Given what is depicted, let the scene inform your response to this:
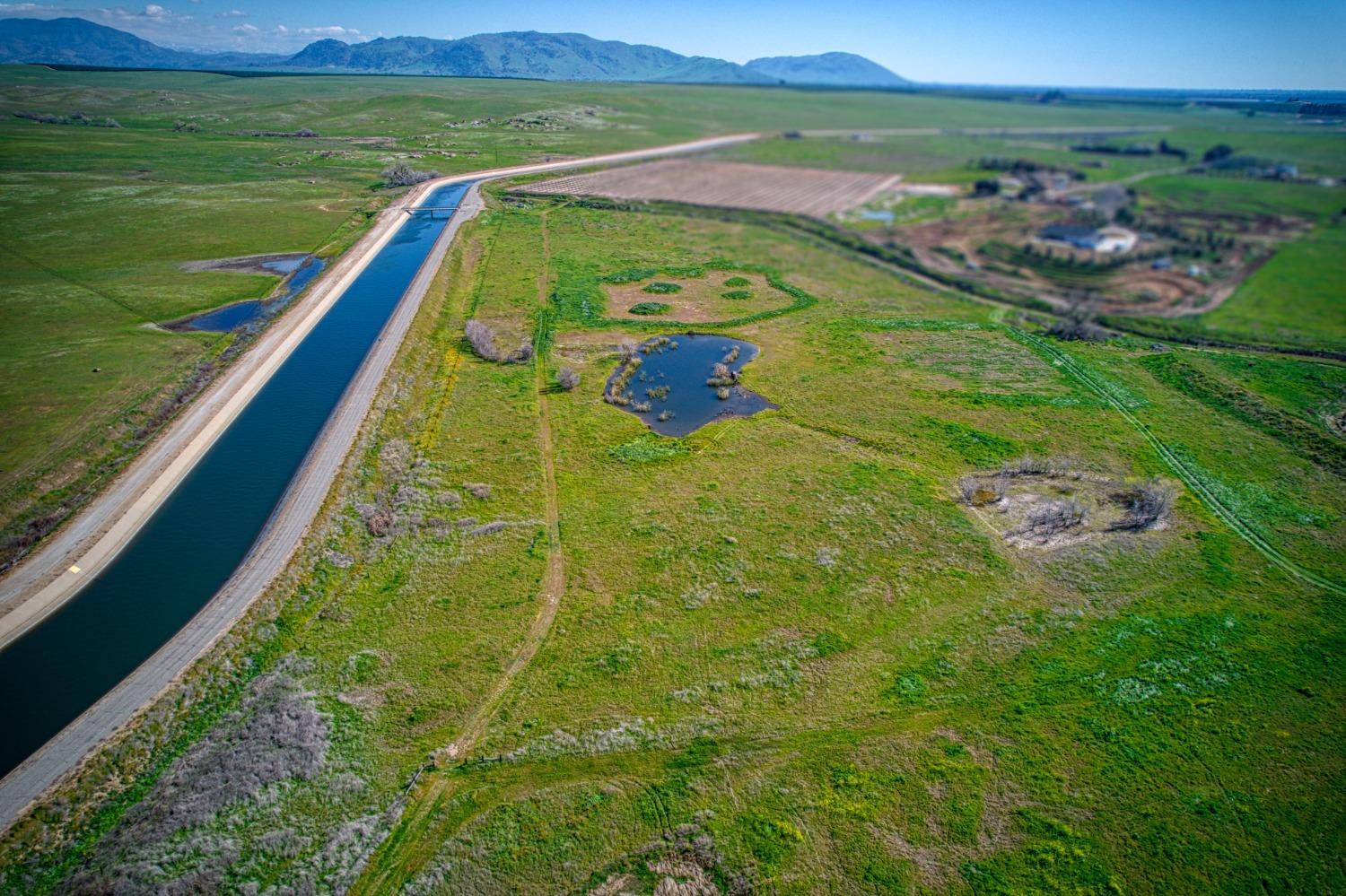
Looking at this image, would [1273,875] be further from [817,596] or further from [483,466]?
[483,466]

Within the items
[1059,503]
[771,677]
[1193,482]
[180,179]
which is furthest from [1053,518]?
[180,179]

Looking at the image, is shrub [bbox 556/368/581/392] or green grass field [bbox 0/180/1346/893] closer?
green grass field [bbox 0/180/1346/893]

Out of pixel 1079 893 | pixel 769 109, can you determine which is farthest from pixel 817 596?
pixel 769 109

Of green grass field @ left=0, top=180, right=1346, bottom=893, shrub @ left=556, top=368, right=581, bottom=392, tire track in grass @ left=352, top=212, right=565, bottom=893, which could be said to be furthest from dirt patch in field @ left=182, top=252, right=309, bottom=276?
tire track in grass @ left=352, top=212, right=565, bottom=893

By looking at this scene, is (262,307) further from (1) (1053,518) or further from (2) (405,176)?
(1) (1053,518)

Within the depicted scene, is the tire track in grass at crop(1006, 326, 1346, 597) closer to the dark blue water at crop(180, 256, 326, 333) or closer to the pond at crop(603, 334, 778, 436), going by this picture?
the pond at crop(603, 334, 778, 436)
